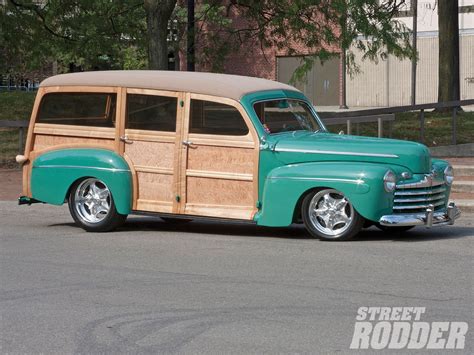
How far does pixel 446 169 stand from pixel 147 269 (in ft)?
12.8

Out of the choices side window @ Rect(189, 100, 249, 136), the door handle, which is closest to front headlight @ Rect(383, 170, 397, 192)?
side window @ Rect(189, 100, 249, 136)

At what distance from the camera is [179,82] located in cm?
1205

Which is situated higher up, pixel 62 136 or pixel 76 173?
pixel 62 136

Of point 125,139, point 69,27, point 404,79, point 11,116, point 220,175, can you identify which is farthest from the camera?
point 404,79

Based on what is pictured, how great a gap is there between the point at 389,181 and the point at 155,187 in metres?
2.78

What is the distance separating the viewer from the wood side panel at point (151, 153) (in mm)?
12047

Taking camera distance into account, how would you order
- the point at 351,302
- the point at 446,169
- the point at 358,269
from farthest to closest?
the point at 446,169
the point at 358,269
the point at 351,302

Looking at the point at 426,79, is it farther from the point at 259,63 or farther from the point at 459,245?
the point at 459,245

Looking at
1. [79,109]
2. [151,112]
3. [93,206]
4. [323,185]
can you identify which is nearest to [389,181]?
[323,185]

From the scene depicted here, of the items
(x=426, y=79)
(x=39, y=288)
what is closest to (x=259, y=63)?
(x=426, y=79)

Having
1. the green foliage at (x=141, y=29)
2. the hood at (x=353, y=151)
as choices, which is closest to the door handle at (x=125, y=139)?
the hood at (x=353, y=151)

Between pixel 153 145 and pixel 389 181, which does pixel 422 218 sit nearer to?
pixel 389 181

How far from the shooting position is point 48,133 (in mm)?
12828

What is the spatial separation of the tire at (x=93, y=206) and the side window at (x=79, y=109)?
28.3 inches
